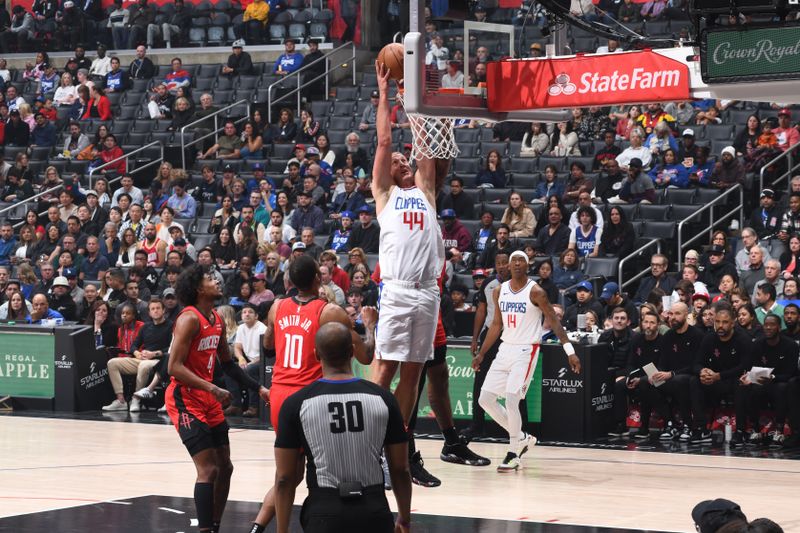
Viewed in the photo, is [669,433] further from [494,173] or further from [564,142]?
[564,142]

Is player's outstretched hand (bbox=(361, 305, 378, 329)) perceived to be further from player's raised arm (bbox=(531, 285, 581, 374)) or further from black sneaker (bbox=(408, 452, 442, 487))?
player's raised arm (bbox=(531, 285, 581, 374))

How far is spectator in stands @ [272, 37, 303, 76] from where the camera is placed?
81.8 ft

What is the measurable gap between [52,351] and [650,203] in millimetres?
7921

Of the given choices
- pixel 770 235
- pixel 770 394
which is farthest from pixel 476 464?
pixel 770 235

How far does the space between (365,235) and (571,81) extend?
8090 mm

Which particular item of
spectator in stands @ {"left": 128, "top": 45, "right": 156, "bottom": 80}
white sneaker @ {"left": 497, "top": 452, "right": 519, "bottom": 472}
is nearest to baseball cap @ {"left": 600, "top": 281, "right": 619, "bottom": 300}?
white sneaker @ {"left": 497, "top": 452, "right": 519, "bottom": 472}

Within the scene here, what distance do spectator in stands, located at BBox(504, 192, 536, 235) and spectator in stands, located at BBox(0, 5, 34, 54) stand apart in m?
15.3

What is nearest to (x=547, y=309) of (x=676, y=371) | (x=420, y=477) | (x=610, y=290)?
(x=676, y=371)

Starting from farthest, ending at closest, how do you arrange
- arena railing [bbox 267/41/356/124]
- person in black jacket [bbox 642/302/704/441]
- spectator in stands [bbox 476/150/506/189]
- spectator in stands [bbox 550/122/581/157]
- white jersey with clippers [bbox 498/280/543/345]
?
arena railing [bbox 267/41/356/124] < spectator in stands [bbox 550/122/581/157] < spectator in stands [bbox 476/150/506/189] < person in black jacket [bbox 642/302/704/441] < white jersey with clippers [bbox 498/280/543/345]

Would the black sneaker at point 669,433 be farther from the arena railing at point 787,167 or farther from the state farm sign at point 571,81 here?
the state farm sign at point 571,81

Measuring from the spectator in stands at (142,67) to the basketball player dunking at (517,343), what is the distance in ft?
50.7

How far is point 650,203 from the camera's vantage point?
59.0 ft

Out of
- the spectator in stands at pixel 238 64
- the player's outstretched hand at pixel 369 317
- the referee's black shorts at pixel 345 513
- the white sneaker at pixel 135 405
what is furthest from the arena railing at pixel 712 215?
the referee's black shorts at pixel 345 513

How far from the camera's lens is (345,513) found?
5.63 meters
